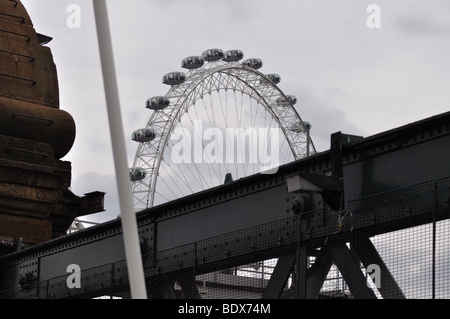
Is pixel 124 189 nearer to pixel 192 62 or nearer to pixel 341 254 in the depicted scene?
pixel 341 254

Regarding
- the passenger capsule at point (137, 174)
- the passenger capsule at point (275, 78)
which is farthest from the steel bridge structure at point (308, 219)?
the passenger capsule at point (275, 78)

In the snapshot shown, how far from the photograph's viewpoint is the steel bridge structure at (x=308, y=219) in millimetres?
18844

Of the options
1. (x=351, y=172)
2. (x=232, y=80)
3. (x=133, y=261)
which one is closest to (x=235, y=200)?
(x=351, y=172)

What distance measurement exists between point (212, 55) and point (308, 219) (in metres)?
69.3

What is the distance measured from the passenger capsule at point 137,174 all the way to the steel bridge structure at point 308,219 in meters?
58.8

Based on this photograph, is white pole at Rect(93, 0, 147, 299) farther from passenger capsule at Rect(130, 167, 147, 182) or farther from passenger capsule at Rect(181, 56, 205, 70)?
passenger capsule at Rect(181, 56, 205, 70)

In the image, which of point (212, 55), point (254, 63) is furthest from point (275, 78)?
point (212, 55)

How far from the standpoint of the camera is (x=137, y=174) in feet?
282

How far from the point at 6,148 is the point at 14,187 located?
4.25 feet

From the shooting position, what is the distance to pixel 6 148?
3416 cm

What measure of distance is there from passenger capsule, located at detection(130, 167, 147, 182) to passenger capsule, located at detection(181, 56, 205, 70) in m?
9.44

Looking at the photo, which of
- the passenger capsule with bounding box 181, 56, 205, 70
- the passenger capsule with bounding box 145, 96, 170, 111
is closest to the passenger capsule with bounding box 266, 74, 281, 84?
Answer: the passenger capsule with bounding box 181, 56, 205, 70
